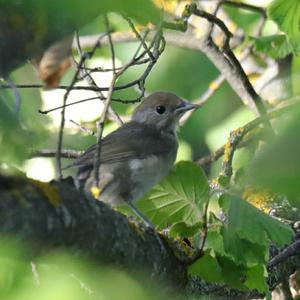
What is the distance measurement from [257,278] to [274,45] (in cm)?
229

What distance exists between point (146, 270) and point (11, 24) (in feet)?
4.23

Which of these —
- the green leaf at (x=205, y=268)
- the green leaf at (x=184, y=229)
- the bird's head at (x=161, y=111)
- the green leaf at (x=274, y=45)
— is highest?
the green leaf at (x=274, y=45)

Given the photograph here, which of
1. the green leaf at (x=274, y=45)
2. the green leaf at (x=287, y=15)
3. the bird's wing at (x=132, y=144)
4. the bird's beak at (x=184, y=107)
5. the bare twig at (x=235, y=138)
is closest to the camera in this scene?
the green leaf at (x=287, y=15)

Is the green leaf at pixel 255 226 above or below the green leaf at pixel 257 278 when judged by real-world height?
above

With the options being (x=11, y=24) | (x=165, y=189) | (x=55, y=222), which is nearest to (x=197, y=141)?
(x=165, y=189)

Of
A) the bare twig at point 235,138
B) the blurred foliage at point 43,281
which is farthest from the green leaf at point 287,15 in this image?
the blurred foliage at point 43,281

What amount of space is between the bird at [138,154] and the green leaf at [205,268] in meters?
0.30

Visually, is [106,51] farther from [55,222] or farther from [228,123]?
[55,222]

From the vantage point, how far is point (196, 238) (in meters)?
3.34

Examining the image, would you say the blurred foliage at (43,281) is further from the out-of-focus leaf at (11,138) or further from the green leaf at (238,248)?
the green leaf at (238,248)

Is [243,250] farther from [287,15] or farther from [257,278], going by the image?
[287,15]

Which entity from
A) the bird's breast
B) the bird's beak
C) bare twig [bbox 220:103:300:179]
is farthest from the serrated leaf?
the bird's beak

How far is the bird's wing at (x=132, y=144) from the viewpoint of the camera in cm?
446

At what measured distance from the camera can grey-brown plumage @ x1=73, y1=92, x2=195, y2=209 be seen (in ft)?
13.3
